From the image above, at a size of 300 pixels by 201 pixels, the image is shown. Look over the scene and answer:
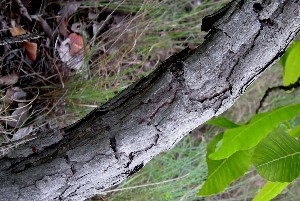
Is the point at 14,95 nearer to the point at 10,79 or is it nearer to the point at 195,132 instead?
the point at 10,79

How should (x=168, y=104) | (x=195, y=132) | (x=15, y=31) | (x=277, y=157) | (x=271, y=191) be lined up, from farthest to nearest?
(x=195, y=132) → (x=15, y=31) → (x=271, y=191) → (x=277, y=157) → (x=168, y=104)

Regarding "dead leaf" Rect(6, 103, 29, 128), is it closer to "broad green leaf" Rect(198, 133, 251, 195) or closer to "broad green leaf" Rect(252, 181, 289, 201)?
"broad green leaf" Rect(198, 133, 251, 195)

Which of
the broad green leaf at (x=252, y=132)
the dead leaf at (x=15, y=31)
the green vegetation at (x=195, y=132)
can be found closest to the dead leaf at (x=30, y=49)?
the dead leaf at (x=15, y=31)

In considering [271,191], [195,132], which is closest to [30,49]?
[271,191]

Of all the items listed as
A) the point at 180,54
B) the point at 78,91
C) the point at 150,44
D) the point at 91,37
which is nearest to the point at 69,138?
the point at 180,54

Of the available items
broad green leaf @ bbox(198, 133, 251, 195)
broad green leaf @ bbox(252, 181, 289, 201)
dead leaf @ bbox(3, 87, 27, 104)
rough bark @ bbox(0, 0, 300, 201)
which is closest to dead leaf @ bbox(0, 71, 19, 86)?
dead leaf @ bbox(3, 87, 27, 104)

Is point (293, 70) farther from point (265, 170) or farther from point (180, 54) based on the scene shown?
point (180, 54)

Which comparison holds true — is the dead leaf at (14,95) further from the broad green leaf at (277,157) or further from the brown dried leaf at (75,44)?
the broad green leaf at (277,157)
